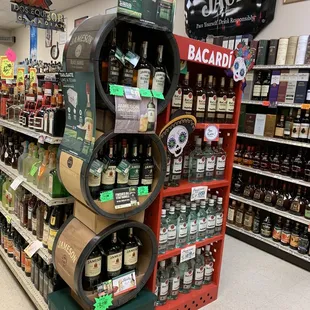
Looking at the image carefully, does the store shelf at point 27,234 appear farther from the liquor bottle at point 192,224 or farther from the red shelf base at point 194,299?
the liquor bottle at point 192,224

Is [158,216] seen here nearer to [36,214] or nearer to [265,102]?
[36,214]

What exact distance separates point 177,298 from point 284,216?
1554mm

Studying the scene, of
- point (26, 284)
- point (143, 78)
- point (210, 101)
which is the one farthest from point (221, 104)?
point (26, 284)

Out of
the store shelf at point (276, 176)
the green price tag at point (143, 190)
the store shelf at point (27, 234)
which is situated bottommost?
the store shelf at point (27, 234)

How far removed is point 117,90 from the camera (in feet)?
4.92

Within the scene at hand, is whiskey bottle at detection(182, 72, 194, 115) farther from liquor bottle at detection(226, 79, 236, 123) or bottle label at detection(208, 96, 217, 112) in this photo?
liquor bottle at detection(226, 79, 236, 123)

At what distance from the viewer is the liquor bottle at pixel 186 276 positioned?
2.33 m

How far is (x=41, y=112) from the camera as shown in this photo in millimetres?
2018

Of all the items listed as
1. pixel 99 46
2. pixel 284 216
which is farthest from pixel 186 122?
pixel 284 216

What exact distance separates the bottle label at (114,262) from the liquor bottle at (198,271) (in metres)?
0.74

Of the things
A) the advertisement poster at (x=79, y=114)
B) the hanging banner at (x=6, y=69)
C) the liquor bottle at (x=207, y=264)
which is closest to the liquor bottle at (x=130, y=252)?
the advertisement poster at (x=79, y=114)

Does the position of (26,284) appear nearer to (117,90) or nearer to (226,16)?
(117,90)

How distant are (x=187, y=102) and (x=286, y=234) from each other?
2.06 metres

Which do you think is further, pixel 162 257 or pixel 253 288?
pixel 253 288
